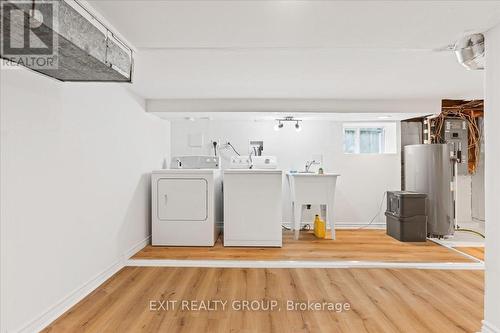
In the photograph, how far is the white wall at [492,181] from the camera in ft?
5.81

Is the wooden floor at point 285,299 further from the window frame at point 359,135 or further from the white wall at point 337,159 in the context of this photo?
the window frame at point 359,135

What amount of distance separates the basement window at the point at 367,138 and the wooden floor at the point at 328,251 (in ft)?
5.38

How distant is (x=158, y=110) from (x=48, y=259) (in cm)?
247

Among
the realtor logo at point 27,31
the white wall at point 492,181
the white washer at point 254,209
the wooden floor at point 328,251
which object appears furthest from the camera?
the white washer at point 254,209

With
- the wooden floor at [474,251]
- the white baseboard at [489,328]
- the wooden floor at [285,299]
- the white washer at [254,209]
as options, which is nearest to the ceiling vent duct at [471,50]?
the white baseboard at [489,328]

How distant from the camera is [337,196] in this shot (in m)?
5.06

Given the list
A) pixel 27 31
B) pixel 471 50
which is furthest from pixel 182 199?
pixel 471 50

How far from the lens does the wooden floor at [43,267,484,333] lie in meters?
2.00

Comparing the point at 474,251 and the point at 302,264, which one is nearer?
the point at 302,264

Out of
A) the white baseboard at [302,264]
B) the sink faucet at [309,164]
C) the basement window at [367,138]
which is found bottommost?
the white baseboard at [302,264]

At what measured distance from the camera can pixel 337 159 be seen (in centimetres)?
505

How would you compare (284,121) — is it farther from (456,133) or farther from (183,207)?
(456,133)

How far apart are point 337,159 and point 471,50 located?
3112 mm

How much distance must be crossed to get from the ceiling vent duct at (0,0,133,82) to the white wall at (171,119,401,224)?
3.04m
